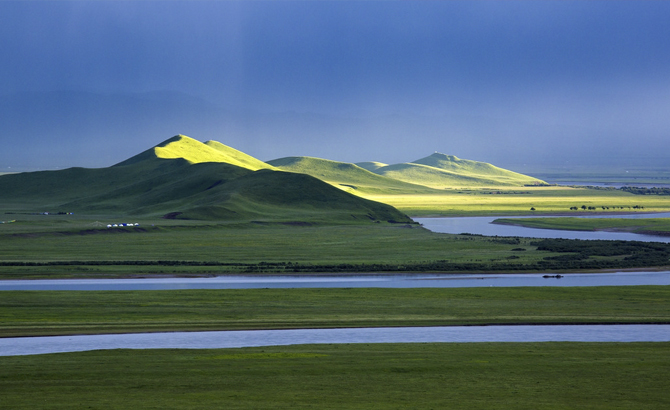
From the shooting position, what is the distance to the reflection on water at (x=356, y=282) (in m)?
52.3

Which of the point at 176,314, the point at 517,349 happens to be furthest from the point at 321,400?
the point at 176,314

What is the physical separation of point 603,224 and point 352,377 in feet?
339

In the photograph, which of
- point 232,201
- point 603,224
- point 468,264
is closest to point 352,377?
point 468,264

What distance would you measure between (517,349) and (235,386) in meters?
13.8

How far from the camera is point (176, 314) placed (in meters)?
39.1

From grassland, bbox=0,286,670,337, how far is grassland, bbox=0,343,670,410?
697 cm

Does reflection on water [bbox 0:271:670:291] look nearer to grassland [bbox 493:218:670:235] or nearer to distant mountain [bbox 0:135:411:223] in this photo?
grassland [bbox 493:218:670:235]

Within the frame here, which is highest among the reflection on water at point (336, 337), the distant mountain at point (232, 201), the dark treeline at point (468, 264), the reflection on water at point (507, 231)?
the distant mountain at point (232, 201)

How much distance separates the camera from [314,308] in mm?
41312

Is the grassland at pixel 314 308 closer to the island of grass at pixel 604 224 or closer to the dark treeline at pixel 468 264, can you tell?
the dark treeline at pixel 468 264

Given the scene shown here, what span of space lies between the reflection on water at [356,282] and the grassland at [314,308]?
425 cm

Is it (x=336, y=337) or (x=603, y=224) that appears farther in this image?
(x=603, y=224)

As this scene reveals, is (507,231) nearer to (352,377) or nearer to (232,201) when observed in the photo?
(232,201)

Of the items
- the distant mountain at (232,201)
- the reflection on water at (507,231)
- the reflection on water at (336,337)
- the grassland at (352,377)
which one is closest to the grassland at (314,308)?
the reflection on water at (336,337)
